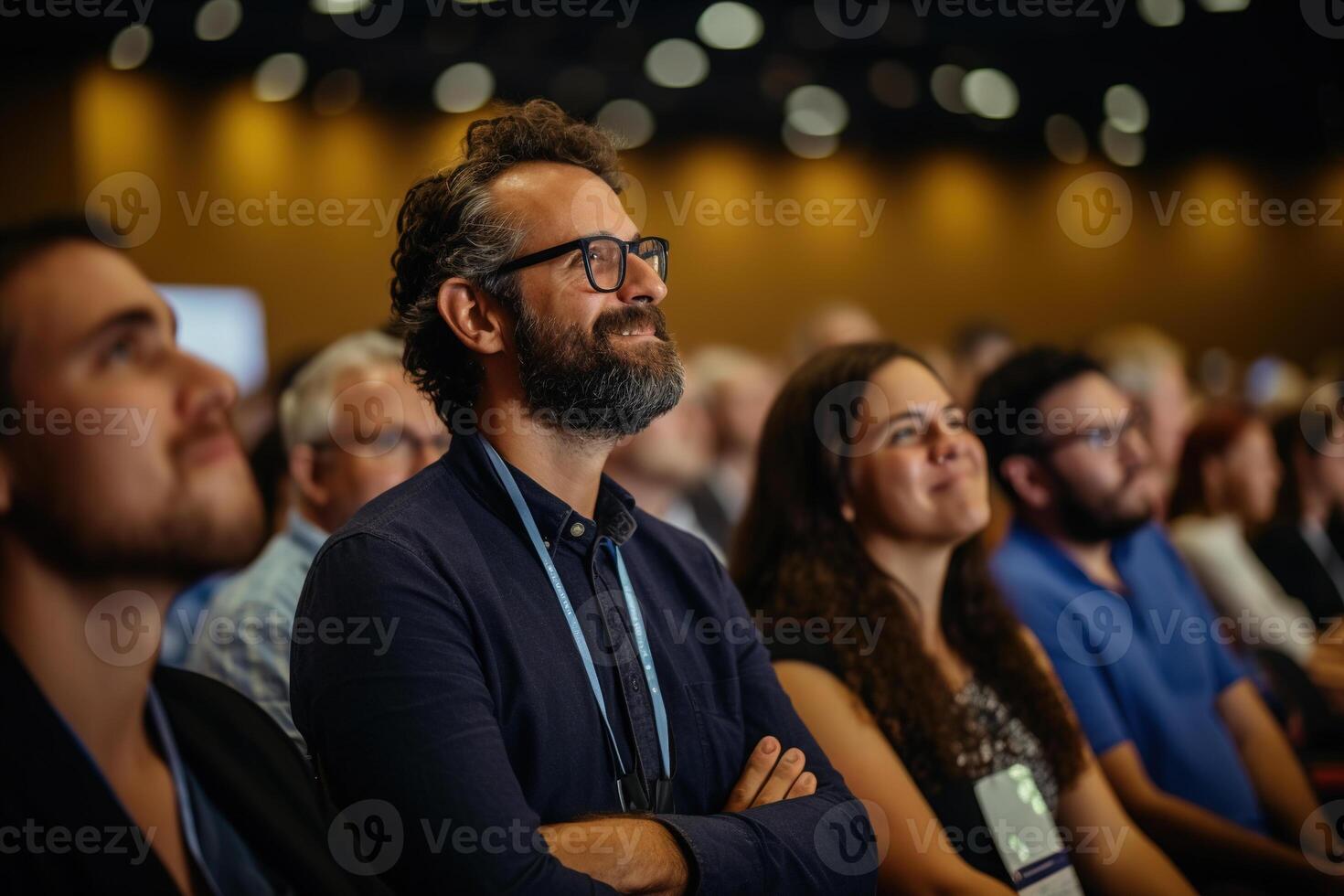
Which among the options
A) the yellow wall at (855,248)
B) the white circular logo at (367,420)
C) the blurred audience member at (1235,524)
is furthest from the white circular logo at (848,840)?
the yellow wall at (855,248)

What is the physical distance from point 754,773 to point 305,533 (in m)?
1.20

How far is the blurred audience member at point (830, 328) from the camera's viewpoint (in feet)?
19.8

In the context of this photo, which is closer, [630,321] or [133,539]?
[133,539]

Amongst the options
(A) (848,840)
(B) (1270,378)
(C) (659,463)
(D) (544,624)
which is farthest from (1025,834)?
(B) (1270,378)

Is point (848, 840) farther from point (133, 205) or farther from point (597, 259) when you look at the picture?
point (133, 205)

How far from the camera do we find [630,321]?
1.68 metres

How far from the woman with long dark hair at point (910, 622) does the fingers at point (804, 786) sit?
9.5 inches

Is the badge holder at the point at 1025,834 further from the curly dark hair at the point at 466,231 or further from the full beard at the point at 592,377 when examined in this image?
the curly dark hair at the point at 466,231

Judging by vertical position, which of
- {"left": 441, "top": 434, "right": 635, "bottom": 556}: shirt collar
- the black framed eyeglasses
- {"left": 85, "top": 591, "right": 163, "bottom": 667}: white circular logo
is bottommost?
Answer: {"left": 85, "top": 591, "right": 163, "bottom": 667}: white circular logo

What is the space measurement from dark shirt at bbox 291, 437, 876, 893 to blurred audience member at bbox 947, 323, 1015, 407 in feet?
14.5

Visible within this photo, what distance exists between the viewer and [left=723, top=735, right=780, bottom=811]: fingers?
159 centimetres

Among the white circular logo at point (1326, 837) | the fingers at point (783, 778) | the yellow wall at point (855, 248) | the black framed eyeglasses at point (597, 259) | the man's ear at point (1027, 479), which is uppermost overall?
the yellow wall at point (855, 248)

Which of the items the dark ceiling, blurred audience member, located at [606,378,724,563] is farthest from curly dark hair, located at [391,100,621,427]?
the dark ceiling

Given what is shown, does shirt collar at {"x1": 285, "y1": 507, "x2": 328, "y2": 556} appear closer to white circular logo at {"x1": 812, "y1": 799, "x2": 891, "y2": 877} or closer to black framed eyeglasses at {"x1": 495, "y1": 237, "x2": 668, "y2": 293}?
black framed eyeglasses at {"x1": 495, "y1": 237, "x2": 668, "y2": 293}
